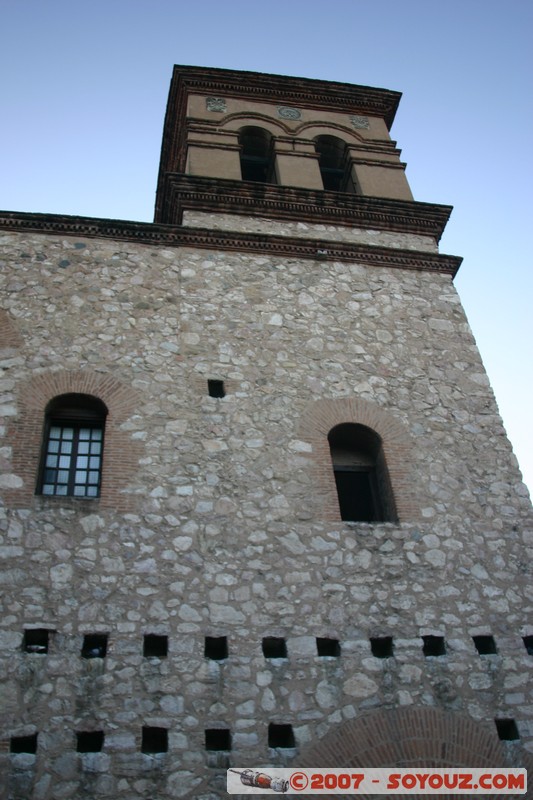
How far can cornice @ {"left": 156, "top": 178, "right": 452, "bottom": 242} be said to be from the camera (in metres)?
10.7

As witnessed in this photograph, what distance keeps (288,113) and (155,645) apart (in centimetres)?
1044

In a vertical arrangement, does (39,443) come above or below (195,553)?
above

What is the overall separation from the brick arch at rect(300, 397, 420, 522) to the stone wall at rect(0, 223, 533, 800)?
3cm

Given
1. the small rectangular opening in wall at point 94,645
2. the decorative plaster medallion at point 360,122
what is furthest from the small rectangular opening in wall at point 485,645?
the decorative plaster medallion at point 360,122

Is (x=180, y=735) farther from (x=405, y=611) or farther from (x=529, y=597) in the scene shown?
(x=529, y=597)

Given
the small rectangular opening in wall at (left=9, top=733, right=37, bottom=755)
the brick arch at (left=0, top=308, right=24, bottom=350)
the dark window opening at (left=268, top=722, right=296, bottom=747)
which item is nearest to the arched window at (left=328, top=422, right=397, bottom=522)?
the dark window opening at (left=268, top=722, right=296, bottom=747)

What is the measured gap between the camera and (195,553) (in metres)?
7.05

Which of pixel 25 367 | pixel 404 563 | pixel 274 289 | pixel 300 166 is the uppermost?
pixel 300 166

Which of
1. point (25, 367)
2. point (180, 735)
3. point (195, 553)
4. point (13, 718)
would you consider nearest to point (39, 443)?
point (25, 367)

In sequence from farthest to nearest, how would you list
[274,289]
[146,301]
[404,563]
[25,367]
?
[274,289], [146,301], [25,367], [404,563]

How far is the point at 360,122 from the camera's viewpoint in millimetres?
13695

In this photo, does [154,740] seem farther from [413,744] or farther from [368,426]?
[368,426]

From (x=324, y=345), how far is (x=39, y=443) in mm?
3776

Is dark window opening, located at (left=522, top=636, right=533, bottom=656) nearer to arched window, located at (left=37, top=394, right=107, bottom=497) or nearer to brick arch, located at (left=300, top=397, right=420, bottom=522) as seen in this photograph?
brick arch, located at (left=300, top=397, right=420, bottom=522)
